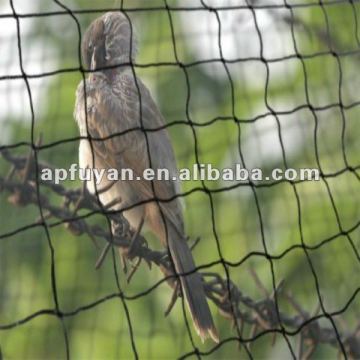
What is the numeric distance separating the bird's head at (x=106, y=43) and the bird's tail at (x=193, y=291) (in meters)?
0.57

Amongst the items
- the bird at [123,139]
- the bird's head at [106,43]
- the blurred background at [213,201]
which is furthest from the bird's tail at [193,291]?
the blurred background at [213,201]

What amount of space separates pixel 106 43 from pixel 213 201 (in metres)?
1.28

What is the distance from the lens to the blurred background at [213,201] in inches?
178

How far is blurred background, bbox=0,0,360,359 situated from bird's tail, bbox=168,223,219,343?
122 cm

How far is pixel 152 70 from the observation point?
17.2ft

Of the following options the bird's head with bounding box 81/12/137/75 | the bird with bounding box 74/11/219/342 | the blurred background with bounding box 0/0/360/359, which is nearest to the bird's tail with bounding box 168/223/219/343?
the bird with bounding box 74/11/219/342

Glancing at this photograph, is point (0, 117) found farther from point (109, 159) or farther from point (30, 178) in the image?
point (30, 178)

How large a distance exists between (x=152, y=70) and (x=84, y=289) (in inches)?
41.4

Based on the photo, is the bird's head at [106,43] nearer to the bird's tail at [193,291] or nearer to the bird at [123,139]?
the bird at [123,139]

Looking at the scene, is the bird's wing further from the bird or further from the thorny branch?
the thorny branch

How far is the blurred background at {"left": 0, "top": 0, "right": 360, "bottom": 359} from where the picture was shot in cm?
453

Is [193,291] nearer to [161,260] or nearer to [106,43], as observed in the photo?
[161,260]

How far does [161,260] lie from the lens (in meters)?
2.97

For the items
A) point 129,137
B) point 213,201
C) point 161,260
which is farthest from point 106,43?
point 213,201
